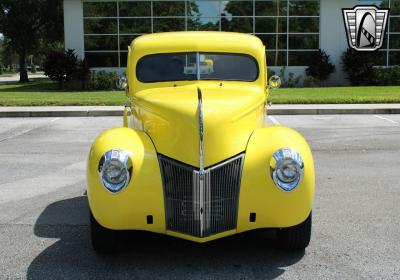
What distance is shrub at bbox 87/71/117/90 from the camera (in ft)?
85.0

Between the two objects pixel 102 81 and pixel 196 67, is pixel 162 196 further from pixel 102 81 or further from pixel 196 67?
pixel 102 81

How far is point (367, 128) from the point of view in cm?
1309

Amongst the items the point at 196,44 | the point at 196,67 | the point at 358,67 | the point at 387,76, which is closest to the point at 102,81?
the point at 358,67

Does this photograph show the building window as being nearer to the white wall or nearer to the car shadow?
the white wall

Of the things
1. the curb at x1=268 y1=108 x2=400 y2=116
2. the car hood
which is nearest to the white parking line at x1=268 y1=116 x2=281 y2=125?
the curb at x1=268 y1=108 x2=400 y2=116

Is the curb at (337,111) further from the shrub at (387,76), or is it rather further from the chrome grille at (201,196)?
the chrome grille at (201,196)

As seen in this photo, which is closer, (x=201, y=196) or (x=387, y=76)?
(x=201, y=196)

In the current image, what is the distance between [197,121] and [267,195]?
0.80 meters

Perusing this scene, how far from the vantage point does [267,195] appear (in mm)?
4148

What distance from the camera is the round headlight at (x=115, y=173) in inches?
163

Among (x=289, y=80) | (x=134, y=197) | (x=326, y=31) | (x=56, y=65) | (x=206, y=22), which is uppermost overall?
(x=206, y=22)

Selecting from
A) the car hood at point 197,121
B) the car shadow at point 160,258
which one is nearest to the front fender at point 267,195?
the car hood at point 197,121

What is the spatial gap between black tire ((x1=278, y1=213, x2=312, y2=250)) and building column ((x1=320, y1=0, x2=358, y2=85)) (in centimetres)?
2414

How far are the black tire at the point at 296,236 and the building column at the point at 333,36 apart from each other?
79.2 ft
